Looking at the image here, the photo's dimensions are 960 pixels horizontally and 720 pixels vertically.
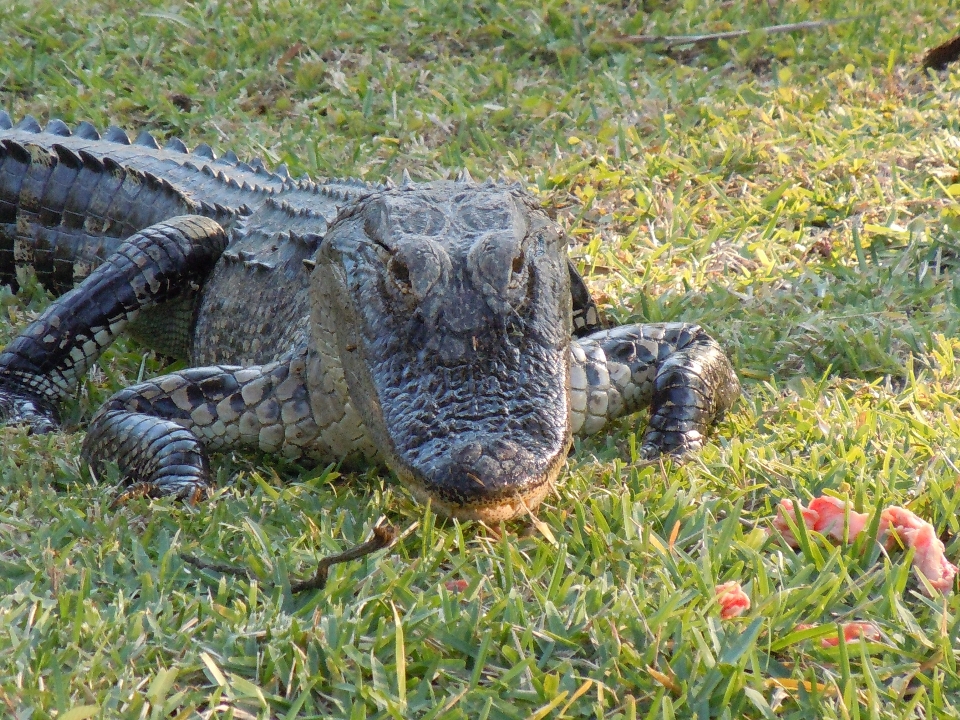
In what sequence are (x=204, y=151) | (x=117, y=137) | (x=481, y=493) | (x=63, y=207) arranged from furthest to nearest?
1. (x=117, y=137)
2. (x=204, y=151)
3. (x=63, y=207)
4. (x=481, y=493)

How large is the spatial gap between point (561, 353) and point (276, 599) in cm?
98

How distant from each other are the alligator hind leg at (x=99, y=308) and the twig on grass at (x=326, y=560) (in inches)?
71.4

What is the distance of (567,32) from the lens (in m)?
6.61

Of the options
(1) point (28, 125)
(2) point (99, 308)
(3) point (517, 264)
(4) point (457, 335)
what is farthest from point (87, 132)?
(4) point (457, 335)

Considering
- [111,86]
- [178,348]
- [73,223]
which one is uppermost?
[111,86]

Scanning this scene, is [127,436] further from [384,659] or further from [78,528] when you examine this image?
[384,659]

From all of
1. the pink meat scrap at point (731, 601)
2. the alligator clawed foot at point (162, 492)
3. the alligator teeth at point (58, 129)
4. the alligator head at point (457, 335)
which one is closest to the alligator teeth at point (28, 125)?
the alligator teeth at point (58, 129)

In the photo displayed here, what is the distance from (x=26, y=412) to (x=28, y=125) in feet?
6.96

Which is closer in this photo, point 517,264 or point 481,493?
point 481,493

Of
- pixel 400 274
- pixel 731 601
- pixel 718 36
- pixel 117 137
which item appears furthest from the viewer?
pixel 718 36

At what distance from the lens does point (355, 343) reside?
3.03 meters

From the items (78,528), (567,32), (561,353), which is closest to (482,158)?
(567,32)

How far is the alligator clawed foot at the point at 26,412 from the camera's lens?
152 inches

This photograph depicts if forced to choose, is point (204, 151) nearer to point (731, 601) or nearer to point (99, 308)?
point (99, 308)
